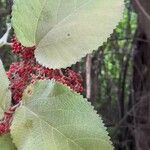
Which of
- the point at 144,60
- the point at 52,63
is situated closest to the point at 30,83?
the point at 52,63

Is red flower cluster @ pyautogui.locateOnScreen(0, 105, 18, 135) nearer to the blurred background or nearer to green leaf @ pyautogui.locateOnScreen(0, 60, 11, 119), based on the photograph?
green leaf @ pyautogui.locateOnScreen(0, 60, 11, 119)

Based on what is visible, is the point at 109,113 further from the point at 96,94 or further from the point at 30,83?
the point at 30,83

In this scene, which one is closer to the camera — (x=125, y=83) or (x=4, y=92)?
(x=4, y=92)

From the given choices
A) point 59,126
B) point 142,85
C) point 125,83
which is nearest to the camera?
point 59,126

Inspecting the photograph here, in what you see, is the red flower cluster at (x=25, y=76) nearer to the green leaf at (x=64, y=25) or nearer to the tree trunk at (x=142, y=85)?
the green leaf at (x=64, y=25)

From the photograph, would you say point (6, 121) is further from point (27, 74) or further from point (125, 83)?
point (125, 83)

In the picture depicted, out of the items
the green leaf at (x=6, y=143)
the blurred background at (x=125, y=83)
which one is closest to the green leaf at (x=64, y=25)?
the green leaf at (x=6, y=143)

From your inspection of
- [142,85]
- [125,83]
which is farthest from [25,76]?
[125,83]
